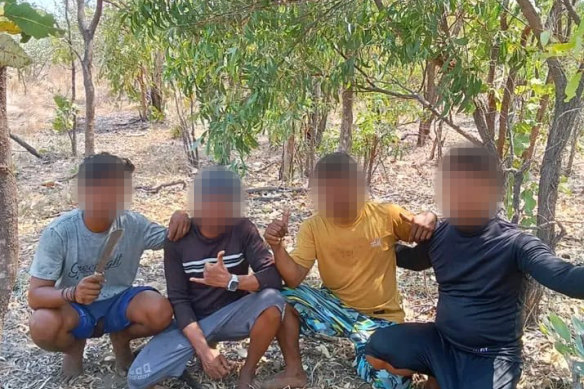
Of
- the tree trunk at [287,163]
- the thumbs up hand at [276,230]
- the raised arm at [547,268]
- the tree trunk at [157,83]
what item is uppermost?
the tree trunk at [157,83]

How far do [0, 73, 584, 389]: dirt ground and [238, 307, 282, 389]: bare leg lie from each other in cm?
15

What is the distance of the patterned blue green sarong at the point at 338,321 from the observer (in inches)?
94.0

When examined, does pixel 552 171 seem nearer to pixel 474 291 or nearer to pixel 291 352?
pixel 474 291

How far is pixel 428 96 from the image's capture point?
397 centimetres

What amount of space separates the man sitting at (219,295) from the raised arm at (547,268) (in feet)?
3.01

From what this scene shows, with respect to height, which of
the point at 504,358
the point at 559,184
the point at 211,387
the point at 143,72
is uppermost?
the point at 143,72

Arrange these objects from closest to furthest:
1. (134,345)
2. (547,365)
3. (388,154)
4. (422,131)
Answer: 1. (547,365)
2. (134,345)
3. (388,154)
4. (422,131)

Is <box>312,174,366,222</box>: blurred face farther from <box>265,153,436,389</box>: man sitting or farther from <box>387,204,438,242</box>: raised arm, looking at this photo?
<box>387,204,438,242</box>: raised arm

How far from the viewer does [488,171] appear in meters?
2.11

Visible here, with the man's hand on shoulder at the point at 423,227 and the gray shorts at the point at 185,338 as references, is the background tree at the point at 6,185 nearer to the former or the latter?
the gray shorts at the point at 185,338

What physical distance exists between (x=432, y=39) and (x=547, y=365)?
139 centimetres

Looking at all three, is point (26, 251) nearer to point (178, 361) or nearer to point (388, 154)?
point (178, 361)

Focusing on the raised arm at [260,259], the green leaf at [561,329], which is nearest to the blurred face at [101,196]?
the raised arm at [260,259]

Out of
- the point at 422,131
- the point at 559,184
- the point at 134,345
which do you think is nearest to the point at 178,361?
the point at 134,345
